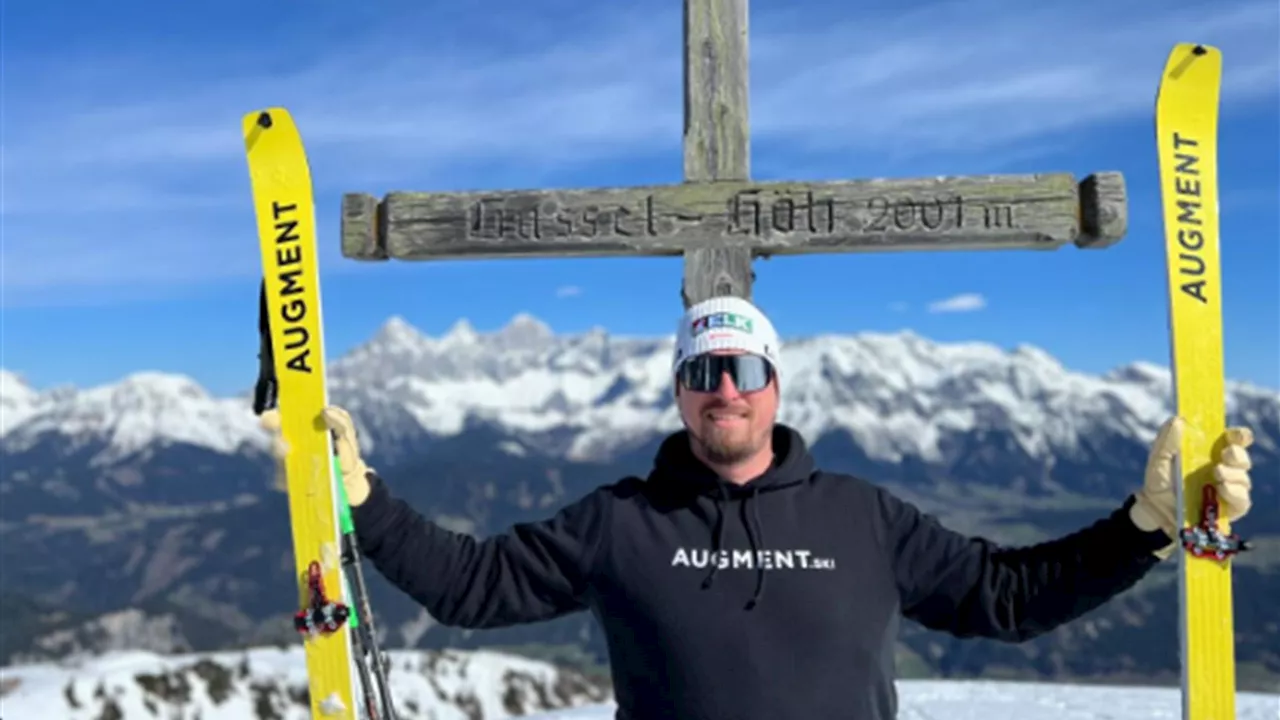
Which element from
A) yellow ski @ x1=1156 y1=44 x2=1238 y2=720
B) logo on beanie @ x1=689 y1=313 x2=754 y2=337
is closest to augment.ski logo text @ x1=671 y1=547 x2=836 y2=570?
logo on beanie @ x1=689 y1=313 x2=754 y2=337

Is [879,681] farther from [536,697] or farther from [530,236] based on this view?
[536,697]

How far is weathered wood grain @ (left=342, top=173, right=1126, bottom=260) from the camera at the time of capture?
21.3 ft

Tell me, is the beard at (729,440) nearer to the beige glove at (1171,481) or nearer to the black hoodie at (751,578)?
the black hoodie at (751,578)

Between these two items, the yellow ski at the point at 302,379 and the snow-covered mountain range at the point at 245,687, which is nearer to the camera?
the yellow ski at the point at 302,379

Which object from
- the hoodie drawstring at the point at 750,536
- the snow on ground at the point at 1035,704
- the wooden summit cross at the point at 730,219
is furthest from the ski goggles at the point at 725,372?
the snow on ground at the point at 1035,704

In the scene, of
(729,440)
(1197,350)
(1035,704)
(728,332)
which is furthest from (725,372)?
(1035,704)

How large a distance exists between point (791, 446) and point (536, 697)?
21.5 metres

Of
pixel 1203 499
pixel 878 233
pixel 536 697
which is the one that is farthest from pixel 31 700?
pixel 1203 499

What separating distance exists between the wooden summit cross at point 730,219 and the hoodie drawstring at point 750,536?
6.19 ft

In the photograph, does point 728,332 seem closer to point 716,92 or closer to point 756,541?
point 756,541

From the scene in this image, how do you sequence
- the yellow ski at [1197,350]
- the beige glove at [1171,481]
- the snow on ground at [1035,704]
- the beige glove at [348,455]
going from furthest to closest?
the snow on ground at [1035,704]
the yellow ski at [1197,350]
the beige glove at [1171,481]
the beige glove at [348,455]

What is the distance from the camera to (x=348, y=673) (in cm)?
535

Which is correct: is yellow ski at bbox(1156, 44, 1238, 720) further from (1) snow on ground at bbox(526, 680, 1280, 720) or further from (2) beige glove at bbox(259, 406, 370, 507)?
(1) snow on ground at bbox(526, 680, 1280, 720)

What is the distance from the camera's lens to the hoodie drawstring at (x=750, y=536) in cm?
467
